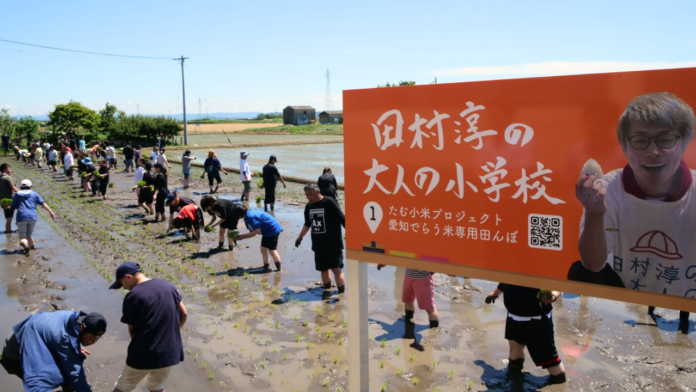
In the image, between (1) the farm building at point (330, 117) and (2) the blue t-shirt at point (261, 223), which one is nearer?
(2) the blue t-shirt at point (261, 223)

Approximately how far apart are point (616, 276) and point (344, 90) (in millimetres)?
2183

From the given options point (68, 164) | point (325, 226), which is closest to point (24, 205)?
point (325, 226)

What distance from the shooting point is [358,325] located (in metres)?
3.88

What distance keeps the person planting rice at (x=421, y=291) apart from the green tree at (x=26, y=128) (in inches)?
2040

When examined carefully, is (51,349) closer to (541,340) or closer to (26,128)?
(541,340)

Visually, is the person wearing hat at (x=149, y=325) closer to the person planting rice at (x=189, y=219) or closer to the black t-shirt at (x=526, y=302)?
the black t-shirt at (x=526, y=302)

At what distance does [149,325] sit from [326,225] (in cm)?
376

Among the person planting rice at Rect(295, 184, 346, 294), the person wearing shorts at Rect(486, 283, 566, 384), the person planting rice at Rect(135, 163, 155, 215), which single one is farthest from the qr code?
the person planting rice at Rect(135, 163, 155, 215)

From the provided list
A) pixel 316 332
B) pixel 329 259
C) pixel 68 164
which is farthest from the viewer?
pixel 68 164

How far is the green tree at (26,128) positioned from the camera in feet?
156

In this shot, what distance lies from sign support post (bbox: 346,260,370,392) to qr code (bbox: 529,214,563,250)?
1349 millimetres

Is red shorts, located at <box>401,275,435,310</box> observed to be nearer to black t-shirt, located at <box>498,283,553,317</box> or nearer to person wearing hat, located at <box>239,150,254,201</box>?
black t-shirt, located at <box>498,283,553,317</box>

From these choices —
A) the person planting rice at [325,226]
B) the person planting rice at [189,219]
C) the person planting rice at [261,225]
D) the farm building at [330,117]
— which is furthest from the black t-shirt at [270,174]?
the farm building at [330,117]

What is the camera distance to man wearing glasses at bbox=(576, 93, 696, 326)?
2.50m
